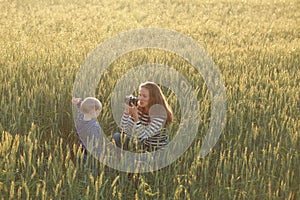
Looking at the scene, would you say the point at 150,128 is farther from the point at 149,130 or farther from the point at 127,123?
the point at 127,123

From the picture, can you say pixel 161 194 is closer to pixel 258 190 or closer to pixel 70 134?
pixel 258 190

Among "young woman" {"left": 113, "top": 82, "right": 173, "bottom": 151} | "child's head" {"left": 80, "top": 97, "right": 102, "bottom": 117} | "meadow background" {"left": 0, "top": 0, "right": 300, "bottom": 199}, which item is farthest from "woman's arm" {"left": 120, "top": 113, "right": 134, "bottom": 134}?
"child's head" {"left": 80, "top": 97, "right": 102, "bottom": 117}

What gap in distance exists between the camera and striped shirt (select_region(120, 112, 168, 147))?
3.27m

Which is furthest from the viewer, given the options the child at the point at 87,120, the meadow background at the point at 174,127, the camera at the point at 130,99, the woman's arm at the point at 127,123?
the camera at the point at 130,99

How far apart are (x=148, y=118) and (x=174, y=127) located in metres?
0.23

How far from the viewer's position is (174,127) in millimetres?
3576

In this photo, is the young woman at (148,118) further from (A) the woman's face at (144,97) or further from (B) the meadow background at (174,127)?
(B) the meadow background at (174,127)

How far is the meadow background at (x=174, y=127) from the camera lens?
255cm

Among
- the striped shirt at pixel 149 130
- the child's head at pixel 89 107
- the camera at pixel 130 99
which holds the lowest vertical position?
the striped shirt at pixel 149 130

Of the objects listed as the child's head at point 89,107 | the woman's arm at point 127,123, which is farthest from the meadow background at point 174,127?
the child's head at point 89,107

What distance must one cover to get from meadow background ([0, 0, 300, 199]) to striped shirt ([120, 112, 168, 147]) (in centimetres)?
19

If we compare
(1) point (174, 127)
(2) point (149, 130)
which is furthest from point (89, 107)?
(1) point (174, 127)

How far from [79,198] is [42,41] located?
5729 mm

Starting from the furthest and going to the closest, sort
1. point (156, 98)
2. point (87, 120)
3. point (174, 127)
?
point (174, 127) → point (156, 98) → point (87, 120)
